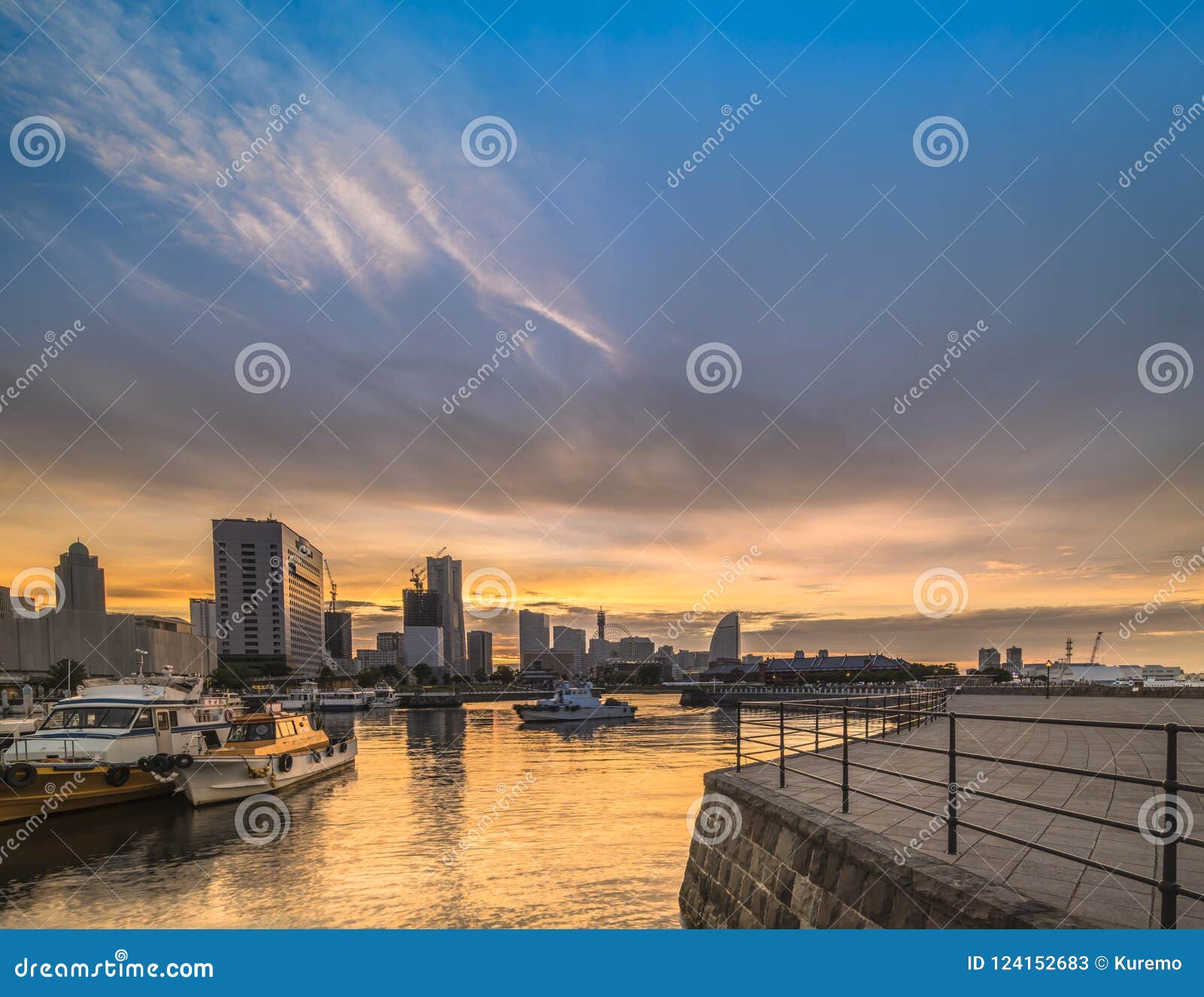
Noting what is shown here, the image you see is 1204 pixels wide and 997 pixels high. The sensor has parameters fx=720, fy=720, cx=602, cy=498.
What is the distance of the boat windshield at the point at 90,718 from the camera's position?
23922mm

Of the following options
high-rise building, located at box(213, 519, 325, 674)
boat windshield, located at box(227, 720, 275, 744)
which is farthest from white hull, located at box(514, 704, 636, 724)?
high-rise building, located at box(213, 519, 325, 674)

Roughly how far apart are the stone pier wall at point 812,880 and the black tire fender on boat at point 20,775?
785 inches

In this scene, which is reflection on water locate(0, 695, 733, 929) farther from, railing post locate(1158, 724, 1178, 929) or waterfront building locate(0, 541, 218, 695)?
waterfront building locate(0, 541, 218, 695)

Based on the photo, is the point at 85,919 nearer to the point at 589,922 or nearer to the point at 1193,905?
the point at 589,922

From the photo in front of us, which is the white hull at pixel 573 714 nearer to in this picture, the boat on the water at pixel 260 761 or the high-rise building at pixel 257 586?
the boat on the water at pixel 260 761

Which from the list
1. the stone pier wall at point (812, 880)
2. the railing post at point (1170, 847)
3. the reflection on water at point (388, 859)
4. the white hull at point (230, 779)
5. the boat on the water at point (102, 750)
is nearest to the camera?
the railing post at point (1170, 847)

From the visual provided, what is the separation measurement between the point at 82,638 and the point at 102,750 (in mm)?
104387

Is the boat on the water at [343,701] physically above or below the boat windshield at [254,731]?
below

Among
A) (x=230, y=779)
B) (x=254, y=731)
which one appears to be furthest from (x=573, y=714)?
(x=230, y=779)

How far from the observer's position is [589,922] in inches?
459

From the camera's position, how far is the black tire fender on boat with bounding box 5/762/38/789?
2000 cm

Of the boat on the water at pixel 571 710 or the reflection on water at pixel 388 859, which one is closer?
the reflection on water at pixel 388 859

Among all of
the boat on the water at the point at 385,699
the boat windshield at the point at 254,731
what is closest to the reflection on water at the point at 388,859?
the boat windshield at the point at 254,731

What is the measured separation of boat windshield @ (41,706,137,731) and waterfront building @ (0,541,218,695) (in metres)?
73.1
